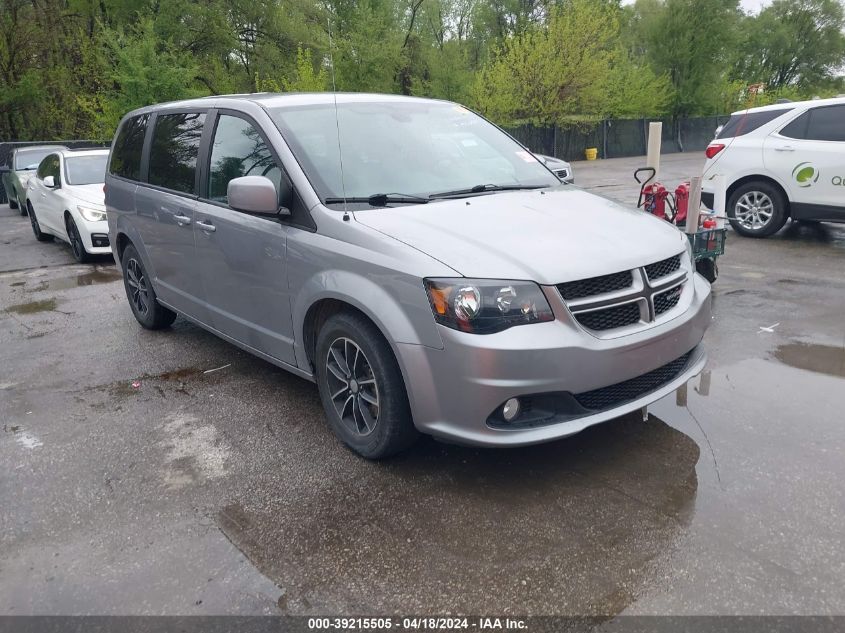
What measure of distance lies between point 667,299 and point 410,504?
164 centimetres

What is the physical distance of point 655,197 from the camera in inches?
264

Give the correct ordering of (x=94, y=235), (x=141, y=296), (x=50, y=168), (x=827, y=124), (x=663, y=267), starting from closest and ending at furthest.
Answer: (x=663, y=267), (x=141, y=296), (x=827, y=124), (x=94, y=235), (x=50, y=168)

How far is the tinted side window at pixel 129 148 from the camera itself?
571 cm

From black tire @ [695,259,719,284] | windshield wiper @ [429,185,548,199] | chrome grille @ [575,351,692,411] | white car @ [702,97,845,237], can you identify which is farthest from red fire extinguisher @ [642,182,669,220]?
chrome grille @ [575,351,692,411]

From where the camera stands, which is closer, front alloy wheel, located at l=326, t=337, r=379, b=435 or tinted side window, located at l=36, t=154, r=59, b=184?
front alloy wheel, located at l=326, t=337, r=379, b=435

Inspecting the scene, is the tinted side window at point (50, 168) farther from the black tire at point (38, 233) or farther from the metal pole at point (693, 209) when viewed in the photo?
the metal pole at point (693, 209)

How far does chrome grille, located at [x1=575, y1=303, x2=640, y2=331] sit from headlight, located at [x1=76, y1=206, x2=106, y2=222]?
8.39 metres

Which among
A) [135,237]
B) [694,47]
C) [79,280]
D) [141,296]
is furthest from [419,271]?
[694,47]

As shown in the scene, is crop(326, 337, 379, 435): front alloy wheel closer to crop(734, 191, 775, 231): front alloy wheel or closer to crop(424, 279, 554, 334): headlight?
crop(424, 279, 554, 334): headlight

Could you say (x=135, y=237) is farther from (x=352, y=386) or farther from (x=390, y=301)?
(x=390, y=301)

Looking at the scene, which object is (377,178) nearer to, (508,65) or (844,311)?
(844,311)

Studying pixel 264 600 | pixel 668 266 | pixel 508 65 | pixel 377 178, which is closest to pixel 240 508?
pixel 264 600

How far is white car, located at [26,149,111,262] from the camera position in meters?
9.62

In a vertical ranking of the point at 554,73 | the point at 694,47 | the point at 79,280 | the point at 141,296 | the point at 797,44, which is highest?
the point at 797,44
